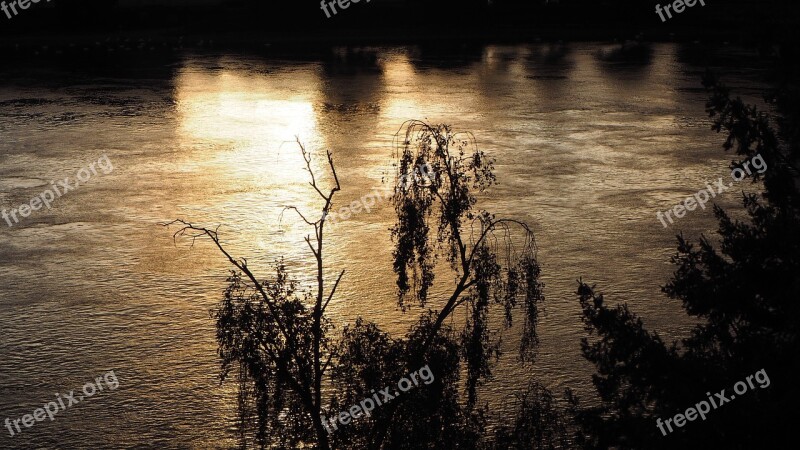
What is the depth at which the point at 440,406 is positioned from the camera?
25.9 feet

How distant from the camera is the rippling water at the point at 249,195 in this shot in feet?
39.0

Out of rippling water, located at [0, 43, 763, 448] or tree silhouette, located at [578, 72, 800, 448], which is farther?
rippling water, located at [0, 43, 763, 448]

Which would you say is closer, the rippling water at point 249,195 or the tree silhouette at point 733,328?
the tree silhouette at point 733,328

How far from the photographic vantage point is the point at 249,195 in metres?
20.5

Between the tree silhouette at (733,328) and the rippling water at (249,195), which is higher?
the tree silhouette at (733,328)

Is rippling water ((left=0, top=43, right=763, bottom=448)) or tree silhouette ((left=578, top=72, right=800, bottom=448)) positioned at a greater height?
tree silhouette ((left=578, top=72, right=800, bottom=448))

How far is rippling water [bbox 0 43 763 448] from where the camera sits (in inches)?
468

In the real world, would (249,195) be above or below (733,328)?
below

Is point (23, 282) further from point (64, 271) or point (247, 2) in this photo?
point (247, 2)

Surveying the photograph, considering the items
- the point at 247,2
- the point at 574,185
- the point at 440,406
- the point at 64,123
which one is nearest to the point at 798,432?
the point at 440,406

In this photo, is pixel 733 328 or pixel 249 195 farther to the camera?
pixel 249 195

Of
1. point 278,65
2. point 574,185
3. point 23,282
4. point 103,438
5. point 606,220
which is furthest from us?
point 278,65

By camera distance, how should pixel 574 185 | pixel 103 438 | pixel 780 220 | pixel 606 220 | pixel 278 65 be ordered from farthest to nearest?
pixel 278 65
pixel 574 185
pixel 606 220
pixel 103 438
pixel 780 220

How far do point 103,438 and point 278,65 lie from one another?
106ft
